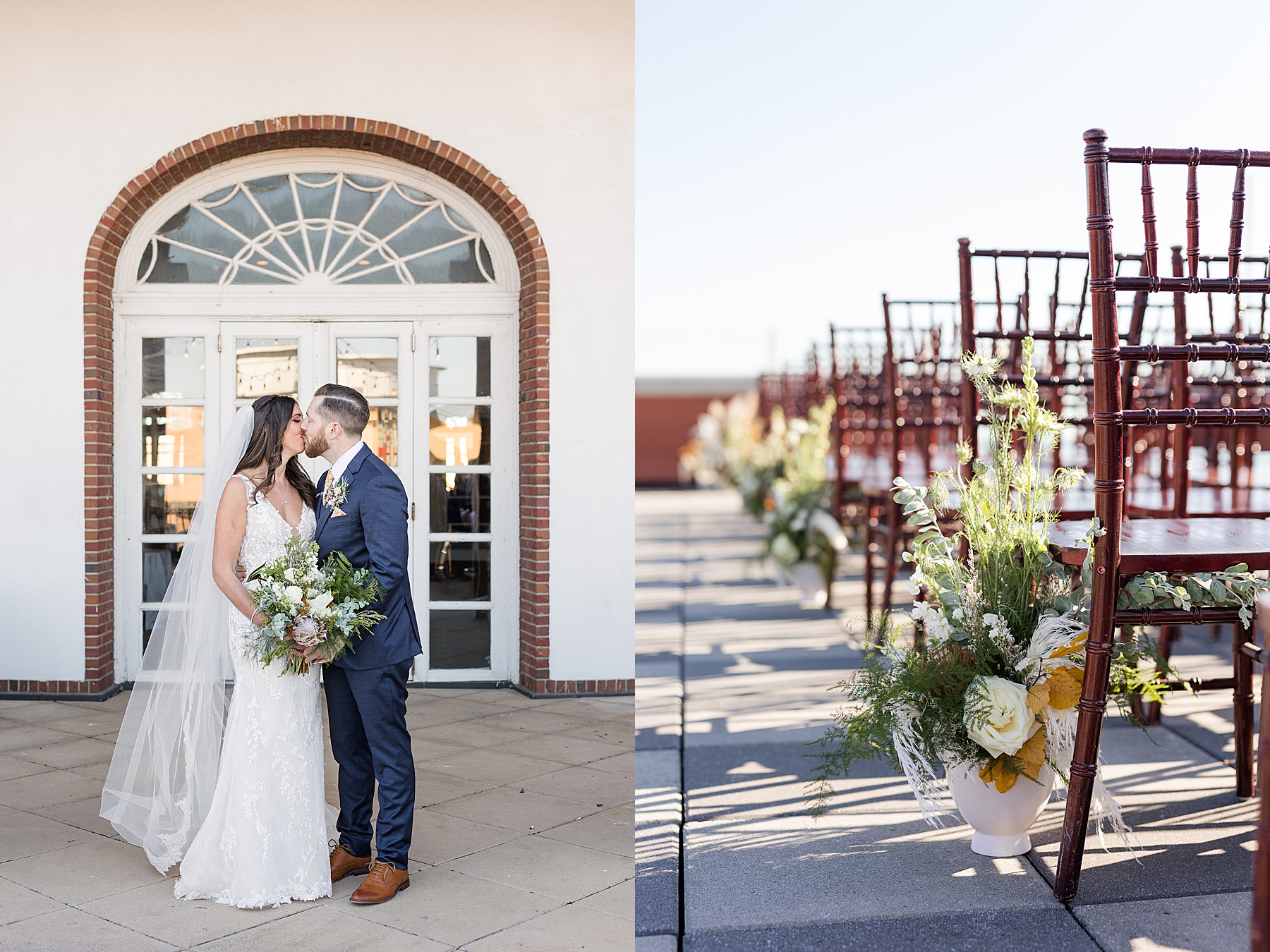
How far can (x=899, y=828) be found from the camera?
3842 millimetres

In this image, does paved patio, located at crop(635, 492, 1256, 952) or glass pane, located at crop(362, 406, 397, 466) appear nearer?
paved patio, located at crop(635, 492, 1256, 952)

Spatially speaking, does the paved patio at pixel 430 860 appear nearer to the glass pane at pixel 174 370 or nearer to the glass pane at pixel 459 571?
the glass pane at pixel 459 571

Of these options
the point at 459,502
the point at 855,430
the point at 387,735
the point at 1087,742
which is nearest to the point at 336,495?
the point at 387,735

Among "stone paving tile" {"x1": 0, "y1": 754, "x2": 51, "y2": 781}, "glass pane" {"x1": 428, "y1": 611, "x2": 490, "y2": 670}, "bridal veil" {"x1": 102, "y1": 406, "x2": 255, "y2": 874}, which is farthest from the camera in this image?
"glass pane" {"x1": 428, "y1": 611, "x2": 490, "y2": 670}

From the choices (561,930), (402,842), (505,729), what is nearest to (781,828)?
(561,930)

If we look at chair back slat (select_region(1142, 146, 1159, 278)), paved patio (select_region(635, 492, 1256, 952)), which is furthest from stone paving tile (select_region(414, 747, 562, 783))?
chair back slat (select_region(1142, 146, 1159, 278))

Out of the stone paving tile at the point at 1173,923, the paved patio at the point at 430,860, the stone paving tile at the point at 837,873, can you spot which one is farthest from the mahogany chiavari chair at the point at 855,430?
the stone paving tile at the point at 1173,923

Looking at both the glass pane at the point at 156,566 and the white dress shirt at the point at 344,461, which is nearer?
the white dress shirt at the point at 344,461

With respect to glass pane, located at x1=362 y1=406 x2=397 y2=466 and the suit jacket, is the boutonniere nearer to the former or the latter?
the suit jacket

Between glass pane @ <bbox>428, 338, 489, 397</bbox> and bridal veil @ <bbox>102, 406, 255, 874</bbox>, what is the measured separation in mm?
2998

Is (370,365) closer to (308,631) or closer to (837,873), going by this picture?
(308,631)

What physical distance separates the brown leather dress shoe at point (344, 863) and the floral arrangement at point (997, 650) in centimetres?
161

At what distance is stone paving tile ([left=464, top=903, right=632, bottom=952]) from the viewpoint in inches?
126

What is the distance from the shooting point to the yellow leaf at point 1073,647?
3.33 meters
